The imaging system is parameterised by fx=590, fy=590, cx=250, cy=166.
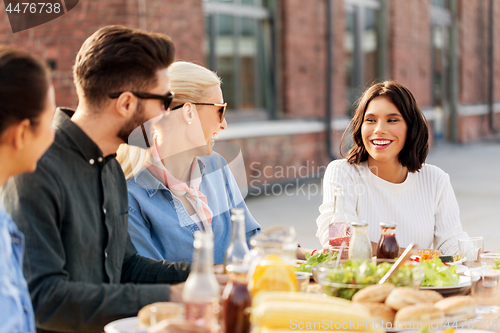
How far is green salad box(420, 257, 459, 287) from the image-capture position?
1.93 m

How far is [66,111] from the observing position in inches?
81.7

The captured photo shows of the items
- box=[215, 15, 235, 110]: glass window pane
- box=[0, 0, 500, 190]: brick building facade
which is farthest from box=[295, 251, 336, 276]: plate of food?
box=[215, 15, 235, 110]: glass window pane

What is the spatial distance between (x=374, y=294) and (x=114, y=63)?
111 centimetres

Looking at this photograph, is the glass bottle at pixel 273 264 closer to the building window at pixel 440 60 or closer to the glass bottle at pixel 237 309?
the glass bottle at pixel 237 309

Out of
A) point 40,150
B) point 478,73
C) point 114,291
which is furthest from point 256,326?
point 478,73

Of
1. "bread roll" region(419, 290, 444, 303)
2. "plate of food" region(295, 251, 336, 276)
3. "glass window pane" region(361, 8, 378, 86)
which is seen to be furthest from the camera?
"glass window pane" region(361, 8, 378, 86)

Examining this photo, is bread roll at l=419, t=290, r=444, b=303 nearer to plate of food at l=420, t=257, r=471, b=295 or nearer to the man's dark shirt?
plate of food at l=420, t=257, r=471, b=295

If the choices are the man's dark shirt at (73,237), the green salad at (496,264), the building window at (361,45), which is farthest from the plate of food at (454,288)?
the building window at (361,45)

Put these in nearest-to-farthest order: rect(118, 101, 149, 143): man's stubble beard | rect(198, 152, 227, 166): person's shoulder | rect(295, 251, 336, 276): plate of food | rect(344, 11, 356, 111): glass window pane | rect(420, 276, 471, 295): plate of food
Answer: rect(420, 276, 471, 295): plate of food
rect(118, 101, 149, 143): man's stubble beard
rect(295, 251, 336, 276): plate of food
rect(198, 152, 227, 166): person's shoulder
rect(344, 11, 356, 111): glass window pane

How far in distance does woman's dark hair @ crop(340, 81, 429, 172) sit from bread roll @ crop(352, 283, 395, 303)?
5.40 ft

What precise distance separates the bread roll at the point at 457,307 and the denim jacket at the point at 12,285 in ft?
3.58

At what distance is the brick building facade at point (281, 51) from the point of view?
682 centimetres

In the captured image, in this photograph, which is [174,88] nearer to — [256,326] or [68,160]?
[68,160]

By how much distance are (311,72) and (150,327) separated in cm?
934
